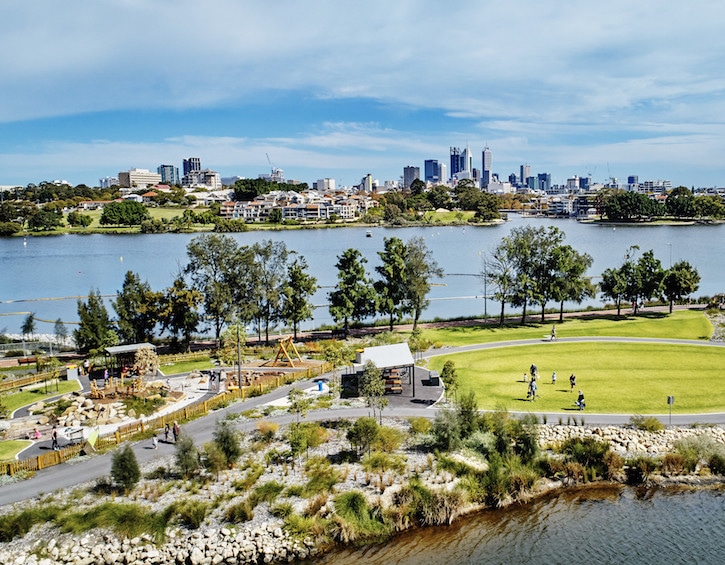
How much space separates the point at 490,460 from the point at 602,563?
20.0 feet

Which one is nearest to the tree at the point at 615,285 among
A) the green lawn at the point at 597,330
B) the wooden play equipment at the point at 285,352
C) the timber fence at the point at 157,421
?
the green lawn at the point at 597,330

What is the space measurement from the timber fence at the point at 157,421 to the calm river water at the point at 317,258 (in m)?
23.1

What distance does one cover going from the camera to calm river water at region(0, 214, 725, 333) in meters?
72.2

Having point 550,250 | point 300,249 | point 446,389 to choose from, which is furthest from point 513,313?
point 300,249

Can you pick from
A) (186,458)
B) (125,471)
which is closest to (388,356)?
(186,458)

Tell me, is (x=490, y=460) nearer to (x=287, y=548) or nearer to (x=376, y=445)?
(x=376, y=445)

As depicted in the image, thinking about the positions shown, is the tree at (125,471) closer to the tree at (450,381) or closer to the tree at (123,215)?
the tree at (450,381)

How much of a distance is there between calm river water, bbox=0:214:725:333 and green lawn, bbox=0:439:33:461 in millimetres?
33181

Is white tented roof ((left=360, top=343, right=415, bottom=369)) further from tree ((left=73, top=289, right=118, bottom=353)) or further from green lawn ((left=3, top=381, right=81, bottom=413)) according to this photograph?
tree ((left=73, top=289, right=118, bottom=353))

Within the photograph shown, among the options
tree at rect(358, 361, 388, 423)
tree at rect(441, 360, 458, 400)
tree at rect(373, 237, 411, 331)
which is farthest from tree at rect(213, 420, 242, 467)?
tree at rect(373, 237, 411, 331)

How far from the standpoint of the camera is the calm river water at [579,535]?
18812 millimetres

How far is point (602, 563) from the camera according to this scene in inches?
725

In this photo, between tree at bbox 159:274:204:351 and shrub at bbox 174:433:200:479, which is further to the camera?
tree at bbox 159:274:204:351

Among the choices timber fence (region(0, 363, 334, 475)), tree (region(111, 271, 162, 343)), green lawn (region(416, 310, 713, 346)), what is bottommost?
timber fence (region(0, 363, 334, 475))
